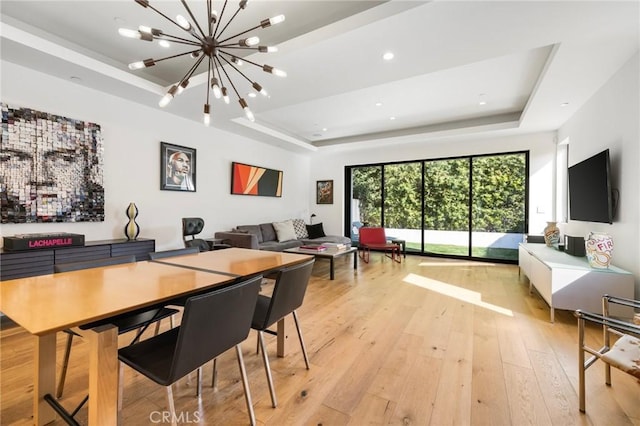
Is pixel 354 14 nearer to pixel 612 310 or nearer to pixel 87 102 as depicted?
pixel 87 102

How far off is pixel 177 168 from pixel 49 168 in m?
1.55

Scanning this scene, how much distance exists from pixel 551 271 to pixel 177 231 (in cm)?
491

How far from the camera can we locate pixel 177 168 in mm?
4410

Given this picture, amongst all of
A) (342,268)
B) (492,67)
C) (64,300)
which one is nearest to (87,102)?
(64,300)

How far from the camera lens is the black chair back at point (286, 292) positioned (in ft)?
5.32

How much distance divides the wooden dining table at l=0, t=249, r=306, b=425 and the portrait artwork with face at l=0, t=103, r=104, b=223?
6.65 feet

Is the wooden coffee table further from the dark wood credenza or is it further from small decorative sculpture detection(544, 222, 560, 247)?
small decorative sculpture detection(544, 222, 560, 247)

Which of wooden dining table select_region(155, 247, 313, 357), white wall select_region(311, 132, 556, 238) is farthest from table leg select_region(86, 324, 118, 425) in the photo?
white wall select_region(311, 132, 556, 238)

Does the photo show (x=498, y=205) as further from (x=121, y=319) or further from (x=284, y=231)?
(x=121, y=319)

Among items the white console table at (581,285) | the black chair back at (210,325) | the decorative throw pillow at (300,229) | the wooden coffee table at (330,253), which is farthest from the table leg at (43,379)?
the decorative throw pillow at (300,229)

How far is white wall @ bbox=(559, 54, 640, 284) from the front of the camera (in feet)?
8.25

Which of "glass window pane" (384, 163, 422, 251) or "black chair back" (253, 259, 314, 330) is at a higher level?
"glass window pane" (384, 163, 422, 251)

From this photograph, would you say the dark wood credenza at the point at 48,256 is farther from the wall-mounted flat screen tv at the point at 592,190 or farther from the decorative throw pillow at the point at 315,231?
the wall-mounted flat screen tv at the point at 592,190

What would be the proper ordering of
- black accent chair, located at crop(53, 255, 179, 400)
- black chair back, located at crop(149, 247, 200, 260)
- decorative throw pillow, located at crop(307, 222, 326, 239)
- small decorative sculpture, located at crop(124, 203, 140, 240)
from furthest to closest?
1. decorative throw pillow, located at crop(307, 222, 326, 239)
2. small decorative sculpture, located at crop(124, 203, 140, 240)
3. black chair back, located at crop(149, 247, 200, 260)
4. black accent chair, located at crop(53, 255, 179, 400)
